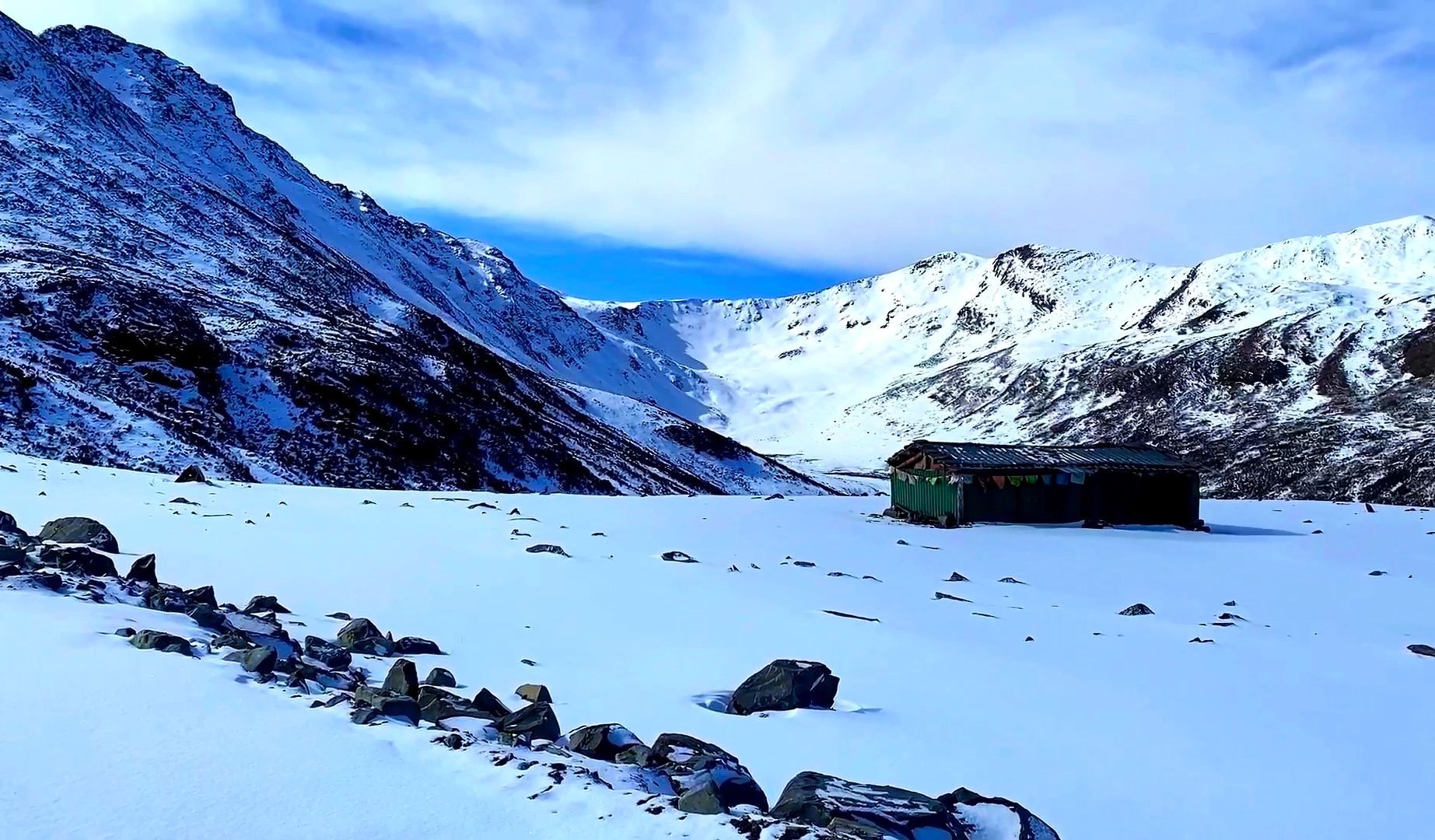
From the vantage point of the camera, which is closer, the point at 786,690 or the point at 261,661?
the point at 261,661

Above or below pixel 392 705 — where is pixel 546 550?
above

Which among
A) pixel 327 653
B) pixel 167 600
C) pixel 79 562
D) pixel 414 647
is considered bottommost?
pixel 414 647

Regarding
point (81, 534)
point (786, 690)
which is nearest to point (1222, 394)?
point (786, 690)

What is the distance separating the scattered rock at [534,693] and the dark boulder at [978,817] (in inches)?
145

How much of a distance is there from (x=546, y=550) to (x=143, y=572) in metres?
7.27

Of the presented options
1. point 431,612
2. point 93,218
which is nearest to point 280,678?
point 431,612

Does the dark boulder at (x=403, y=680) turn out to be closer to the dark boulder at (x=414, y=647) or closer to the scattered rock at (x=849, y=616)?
the dark boulder at (x=414, y=647)

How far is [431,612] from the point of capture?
1146 cm

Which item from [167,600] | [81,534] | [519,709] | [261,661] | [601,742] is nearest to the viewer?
[601,742]

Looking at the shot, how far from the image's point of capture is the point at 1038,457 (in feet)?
118

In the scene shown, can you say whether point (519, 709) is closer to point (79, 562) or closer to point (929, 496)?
point (79, 562)

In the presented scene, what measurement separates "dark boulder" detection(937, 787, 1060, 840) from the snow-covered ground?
1156 millimetres

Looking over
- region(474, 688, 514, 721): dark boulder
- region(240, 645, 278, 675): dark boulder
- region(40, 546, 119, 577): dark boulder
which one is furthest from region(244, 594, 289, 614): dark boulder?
region(474, 688, 514, 721): dark boulder

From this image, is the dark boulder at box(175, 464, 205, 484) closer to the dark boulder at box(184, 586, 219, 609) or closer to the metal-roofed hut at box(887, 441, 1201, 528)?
the dark boulder at box(184, 586, 219, 609)
